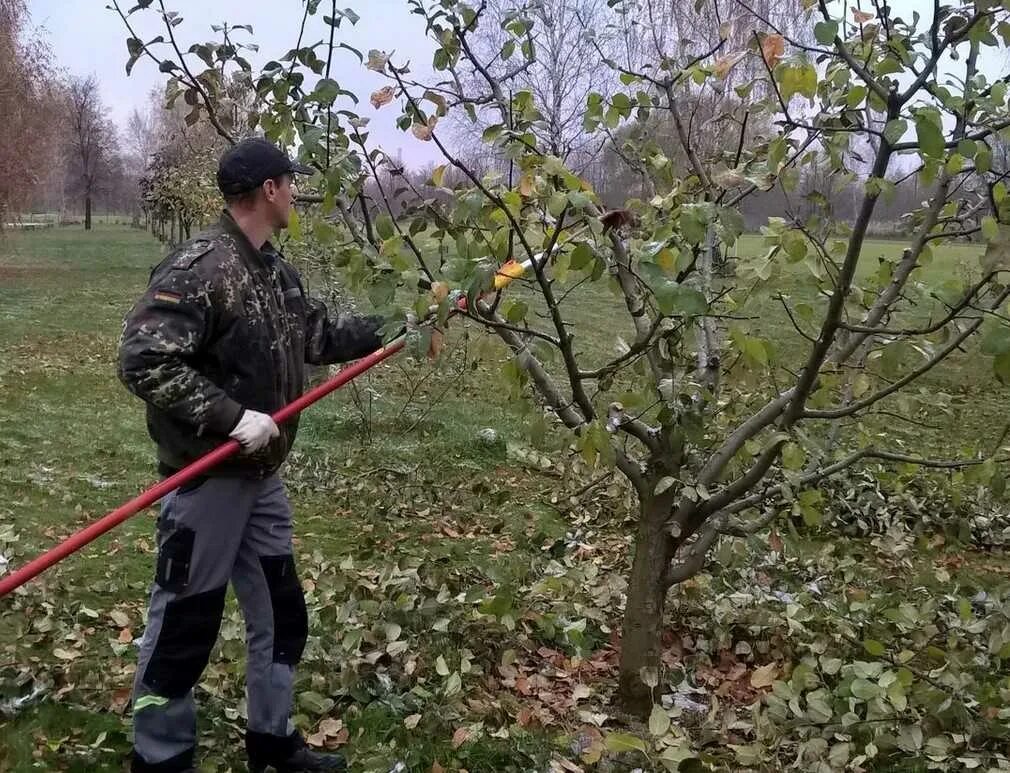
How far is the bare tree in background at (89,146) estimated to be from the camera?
49.8 meters

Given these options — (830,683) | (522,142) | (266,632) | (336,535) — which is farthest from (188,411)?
(336,535)

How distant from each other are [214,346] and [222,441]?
0.90ft

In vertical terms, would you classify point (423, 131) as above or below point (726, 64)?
below

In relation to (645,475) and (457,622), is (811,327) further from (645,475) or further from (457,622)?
(457,622)

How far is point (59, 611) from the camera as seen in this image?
391cm

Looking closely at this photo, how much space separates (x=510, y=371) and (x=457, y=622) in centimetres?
158

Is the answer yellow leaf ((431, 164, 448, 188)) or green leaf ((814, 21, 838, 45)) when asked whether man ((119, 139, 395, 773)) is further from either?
green leaf ((814, 21, 838, 45))

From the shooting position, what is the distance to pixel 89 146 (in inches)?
2028

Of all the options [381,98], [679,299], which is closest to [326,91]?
[381,98]

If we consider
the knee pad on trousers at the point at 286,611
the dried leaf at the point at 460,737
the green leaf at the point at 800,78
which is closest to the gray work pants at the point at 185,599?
the knee pad on trousers at the point at 286,611

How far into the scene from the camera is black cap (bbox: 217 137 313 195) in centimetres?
274

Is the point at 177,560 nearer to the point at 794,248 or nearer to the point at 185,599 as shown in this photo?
the point at 185,599

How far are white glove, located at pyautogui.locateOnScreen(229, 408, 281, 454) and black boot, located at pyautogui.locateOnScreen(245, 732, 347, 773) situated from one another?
3.22 ft

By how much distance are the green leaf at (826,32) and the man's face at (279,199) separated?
5.15 ft
